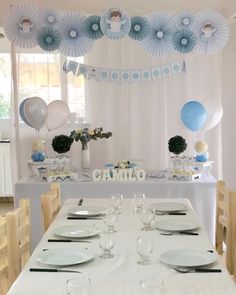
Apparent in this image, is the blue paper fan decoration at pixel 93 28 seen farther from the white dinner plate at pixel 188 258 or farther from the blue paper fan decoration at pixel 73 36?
the white dinner plate at pixel 188 258

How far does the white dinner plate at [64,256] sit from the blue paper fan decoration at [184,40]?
2.55 meters

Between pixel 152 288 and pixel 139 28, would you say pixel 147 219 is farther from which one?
pixel 139 28

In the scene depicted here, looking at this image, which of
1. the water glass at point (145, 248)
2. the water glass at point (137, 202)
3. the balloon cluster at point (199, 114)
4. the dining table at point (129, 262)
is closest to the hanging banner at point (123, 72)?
the balloon cluster at point (199, 114)

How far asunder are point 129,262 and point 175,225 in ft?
1.78

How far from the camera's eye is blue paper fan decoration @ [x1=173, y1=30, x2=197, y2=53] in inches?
155

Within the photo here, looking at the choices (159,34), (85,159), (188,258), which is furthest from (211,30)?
(188,258)

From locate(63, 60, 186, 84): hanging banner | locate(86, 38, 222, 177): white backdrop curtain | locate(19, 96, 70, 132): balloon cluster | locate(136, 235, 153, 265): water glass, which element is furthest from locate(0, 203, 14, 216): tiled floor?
locate(136, 235, 153, 265): water glass

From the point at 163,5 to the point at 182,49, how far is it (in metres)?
0.82

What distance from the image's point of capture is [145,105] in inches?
181

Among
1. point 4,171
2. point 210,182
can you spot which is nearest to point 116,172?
point 210,182

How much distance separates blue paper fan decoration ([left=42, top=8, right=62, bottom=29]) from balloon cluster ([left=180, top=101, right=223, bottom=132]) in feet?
4.30

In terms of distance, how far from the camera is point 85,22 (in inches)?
153

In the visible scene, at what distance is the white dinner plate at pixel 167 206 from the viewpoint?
8.55ft

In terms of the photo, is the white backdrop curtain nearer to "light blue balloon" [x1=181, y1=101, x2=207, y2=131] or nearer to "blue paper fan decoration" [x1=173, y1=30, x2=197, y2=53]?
"blue paper fan decoration" [x1=173, y1=30, x2=197, y2=53]
